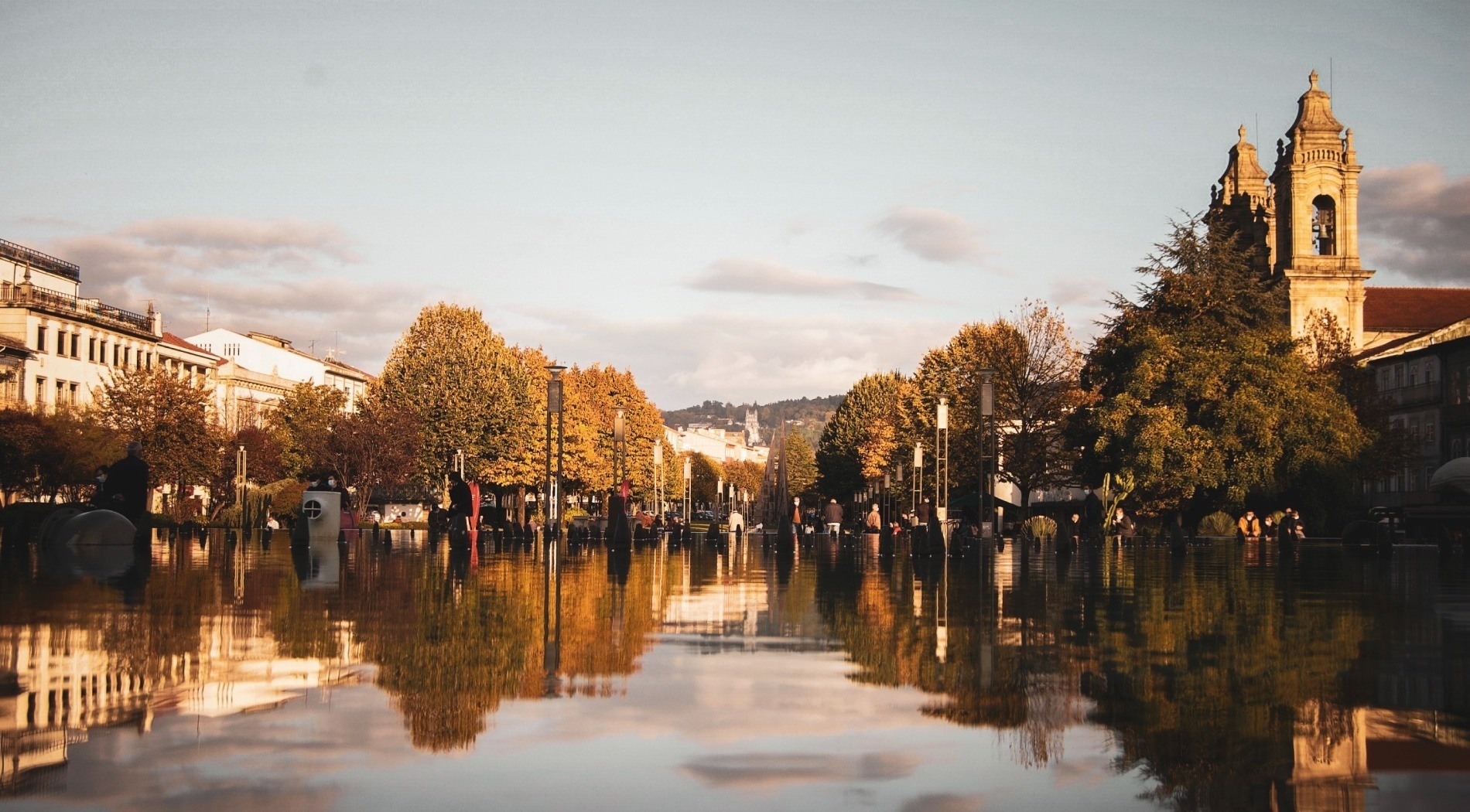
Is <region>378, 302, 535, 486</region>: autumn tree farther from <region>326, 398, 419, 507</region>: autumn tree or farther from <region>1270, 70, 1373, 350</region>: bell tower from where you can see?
<region>1270, 70, 1373, 350</region>: bell tower

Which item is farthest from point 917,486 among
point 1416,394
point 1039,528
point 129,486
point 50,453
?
point 129,486

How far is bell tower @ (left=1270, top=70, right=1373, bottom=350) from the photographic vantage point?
91500 millimetres

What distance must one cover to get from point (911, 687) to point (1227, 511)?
5451 centimetres

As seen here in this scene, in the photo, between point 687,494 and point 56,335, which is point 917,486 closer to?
point 687,494

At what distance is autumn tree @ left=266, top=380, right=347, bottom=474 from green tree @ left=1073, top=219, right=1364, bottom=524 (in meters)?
45.3

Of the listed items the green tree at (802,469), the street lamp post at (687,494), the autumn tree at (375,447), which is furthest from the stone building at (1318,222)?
the green tree at (802,469)

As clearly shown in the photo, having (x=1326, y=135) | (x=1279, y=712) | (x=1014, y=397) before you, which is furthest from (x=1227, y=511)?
(x=1279, y=712)

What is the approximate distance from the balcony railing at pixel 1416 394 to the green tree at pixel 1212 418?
24.0 m

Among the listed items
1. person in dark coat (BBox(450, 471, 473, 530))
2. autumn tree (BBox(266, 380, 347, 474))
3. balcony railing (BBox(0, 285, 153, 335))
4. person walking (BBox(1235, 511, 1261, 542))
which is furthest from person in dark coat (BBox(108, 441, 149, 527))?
balcony railing (BBox(0, 285, 153, 335))

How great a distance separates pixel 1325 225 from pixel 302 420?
68.9 m

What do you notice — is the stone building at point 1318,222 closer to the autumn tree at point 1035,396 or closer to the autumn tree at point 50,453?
the autumn tree at point 1035,396

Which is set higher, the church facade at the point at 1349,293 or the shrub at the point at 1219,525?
the church facade at the point at 1349,293

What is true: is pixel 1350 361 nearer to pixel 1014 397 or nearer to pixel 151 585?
pixel 1014 397

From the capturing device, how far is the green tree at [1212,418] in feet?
179
